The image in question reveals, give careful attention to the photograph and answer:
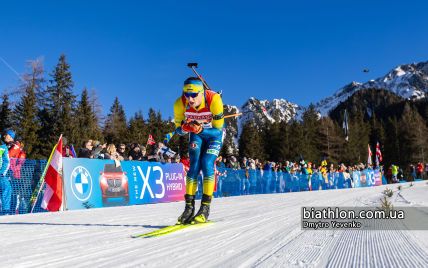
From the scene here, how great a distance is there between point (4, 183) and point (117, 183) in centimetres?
292

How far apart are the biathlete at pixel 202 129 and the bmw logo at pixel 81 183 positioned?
5097 millimetres

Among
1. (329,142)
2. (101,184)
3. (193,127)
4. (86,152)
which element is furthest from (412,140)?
(193,127)

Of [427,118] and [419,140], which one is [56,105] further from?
[427,118]

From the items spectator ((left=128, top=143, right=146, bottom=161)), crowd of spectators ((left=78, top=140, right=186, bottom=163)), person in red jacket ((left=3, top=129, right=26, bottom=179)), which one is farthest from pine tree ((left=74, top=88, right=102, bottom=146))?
person in red jacket ((left=3, top=129, right=26, bottom=179))

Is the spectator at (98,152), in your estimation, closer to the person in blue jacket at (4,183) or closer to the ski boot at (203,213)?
the person in blue jacket at (4,183)

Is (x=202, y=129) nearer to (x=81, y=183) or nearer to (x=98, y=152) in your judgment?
(x=81, y=183)

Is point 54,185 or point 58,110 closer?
point 54,185

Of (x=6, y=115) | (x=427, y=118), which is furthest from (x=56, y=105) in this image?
(x=427, y=118)

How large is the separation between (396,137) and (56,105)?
76.4 m

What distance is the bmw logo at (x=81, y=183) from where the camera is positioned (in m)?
9.30

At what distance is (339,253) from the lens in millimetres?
2504

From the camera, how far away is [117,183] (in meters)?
10.6

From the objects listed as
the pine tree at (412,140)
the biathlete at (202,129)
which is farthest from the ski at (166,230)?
the pine tree at (412,140)

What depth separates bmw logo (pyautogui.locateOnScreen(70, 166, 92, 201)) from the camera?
9305mm
